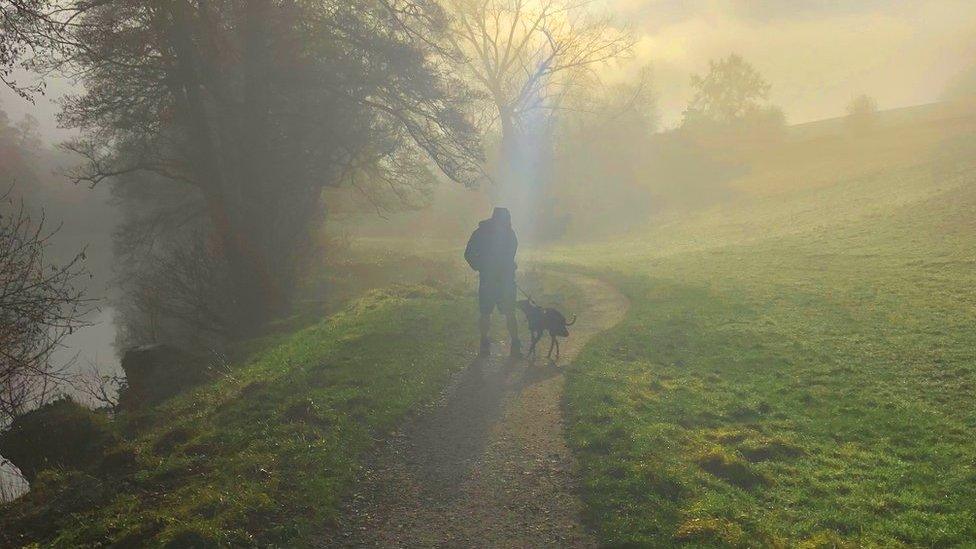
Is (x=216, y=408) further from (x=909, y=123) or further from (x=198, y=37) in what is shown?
(x=909, y=123)

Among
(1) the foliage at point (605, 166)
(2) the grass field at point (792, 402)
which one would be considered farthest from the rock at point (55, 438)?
(1) the foliage at point (605, 166)

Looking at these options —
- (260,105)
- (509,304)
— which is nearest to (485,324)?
(509,304)

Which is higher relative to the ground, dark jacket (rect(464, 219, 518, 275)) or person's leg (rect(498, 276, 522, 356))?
dark jacket (rect(464, 219, 518, 275))

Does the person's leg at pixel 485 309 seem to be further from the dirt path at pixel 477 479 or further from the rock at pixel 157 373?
the rock at pixel 157 373

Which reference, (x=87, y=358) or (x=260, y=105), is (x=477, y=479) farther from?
(x=87, y=358)

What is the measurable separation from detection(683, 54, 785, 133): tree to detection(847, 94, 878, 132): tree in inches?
349

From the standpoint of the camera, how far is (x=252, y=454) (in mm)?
8016

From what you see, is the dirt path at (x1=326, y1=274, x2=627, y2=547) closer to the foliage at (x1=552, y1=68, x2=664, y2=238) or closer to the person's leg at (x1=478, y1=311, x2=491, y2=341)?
the person's leg at (x1=478, y1=311, x2=491, y2=341)

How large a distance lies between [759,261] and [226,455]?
2510cm

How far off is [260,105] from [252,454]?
1282 cm

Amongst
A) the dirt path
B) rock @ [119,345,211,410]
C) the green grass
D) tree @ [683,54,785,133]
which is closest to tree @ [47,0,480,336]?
rock @ [119,345,211,410]

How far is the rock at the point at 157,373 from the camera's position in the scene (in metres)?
13.7

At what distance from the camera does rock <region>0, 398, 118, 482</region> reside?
33.8ft

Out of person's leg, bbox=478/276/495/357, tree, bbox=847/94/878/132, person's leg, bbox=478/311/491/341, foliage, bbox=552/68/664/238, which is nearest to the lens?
person's leg, bbox=478/276/495/357
